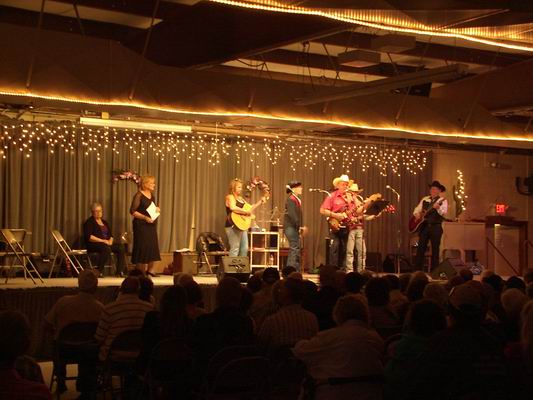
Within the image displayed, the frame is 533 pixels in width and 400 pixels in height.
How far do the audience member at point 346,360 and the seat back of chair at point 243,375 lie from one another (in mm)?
307

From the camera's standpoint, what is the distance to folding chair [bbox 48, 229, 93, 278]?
13.8 metres

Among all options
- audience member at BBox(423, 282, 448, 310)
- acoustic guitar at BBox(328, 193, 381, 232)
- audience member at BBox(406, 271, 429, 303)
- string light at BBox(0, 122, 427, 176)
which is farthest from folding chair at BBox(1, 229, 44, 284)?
audience member at BBox(423, 282, 448, 310)

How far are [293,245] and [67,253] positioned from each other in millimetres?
3707

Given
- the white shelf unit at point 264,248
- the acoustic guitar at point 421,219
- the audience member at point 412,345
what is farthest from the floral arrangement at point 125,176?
the audience member at point 412,345

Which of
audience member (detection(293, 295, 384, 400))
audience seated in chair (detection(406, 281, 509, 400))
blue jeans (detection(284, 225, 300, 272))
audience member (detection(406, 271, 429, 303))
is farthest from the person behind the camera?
blue jeans (detection(284, 225, 300, 272))

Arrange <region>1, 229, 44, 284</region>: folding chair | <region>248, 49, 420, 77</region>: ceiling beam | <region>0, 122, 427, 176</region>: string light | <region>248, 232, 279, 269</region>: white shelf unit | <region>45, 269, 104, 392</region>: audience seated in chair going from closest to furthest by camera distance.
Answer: <region>45, 269, 104, 392</region>: audience seated in chair
<region>1, 229, 44, 284</region>: folding chair
<region>0, 122, 427, 176</region>: string light
<region>248, 49, 420, 77</region>: ceiling beam
<region>248, 232, 279, 269</region>: white shelf unit

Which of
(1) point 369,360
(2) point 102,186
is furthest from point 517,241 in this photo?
(1) point 369,360

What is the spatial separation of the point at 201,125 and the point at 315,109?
3.42 m

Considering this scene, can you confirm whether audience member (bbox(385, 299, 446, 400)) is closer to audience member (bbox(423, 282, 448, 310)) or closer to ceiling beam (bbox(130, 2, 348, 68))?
audience member (bbox(423, 282, 448, 310))

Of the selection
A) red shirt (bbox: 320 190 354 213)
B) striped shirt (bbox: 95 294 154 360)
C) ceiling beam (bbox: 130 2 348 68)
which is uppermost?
ceiling beam (bbox: 130 2 348 68)

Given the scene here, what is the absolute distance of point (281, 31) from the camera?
35.8ft

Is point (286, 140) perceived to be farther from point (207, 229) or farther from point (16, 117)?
point (16, 117)

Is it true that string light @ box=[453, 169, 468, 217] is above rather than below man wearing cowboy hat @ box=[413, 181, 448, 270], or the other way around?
above

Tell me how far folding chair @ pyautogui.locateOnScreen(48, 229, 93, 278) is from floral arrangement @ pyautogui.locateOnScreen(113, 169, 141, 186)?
65.0 inches
